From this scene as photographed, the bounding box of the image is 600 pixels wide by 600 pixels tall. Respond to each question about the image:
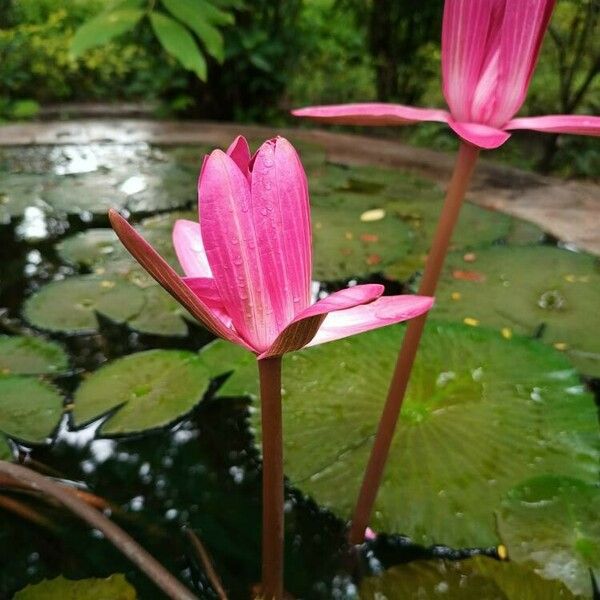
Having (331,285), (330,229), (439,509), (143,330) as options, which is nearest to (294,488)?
(439,509)

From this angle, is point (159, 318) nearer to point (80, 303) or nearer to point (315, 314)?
point (80, 303)

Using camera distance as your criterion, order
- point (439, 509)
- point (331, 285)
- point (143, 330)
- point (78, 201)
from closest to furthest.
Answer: point (439, 509), point (143, 330), point (331, 285), point (78, 201)

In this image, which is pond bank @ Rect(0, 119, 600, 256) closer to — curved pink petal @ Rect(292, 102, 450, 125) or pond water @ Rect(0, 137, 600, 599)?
pond water @ Rect(0, 137, 600, 599)

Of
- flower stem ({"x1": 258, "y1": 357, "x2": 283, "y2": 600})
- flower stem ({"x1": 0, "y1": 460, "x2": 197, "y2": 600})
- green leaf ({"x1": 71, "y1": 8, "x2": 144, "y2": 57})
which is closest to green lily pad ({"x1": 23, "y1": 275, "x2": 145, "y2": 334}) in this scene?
green leaf ({"x1": 71, "y1": 8, "x2": 144, "y2": 57})

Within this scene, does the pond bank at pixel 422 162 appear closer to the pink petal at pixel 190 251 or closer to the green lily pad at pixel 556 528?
the green lily pad at pixel 556 528

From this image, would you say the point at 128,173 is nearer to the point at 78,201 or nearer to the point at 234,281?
the point at 78,201

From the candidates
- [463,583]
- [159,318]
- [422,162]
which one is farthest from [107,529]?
[422,162]

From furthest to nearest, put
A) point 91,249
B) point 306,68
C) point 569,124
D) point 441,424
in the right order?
1. point 306,68
2. point 91,249
3. point 441,424
4. point 569,124
